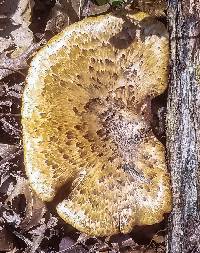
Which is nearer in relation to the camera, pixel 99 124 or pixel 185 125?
pixel 185 125

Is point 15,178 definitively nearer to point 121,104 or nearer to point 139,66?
point 121,104

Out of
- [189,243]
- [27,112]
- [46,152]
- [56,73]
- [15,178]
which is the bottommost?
[189,243]

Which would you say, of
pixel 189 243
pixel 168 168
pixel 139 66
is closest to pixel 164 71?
pixel 139 66
